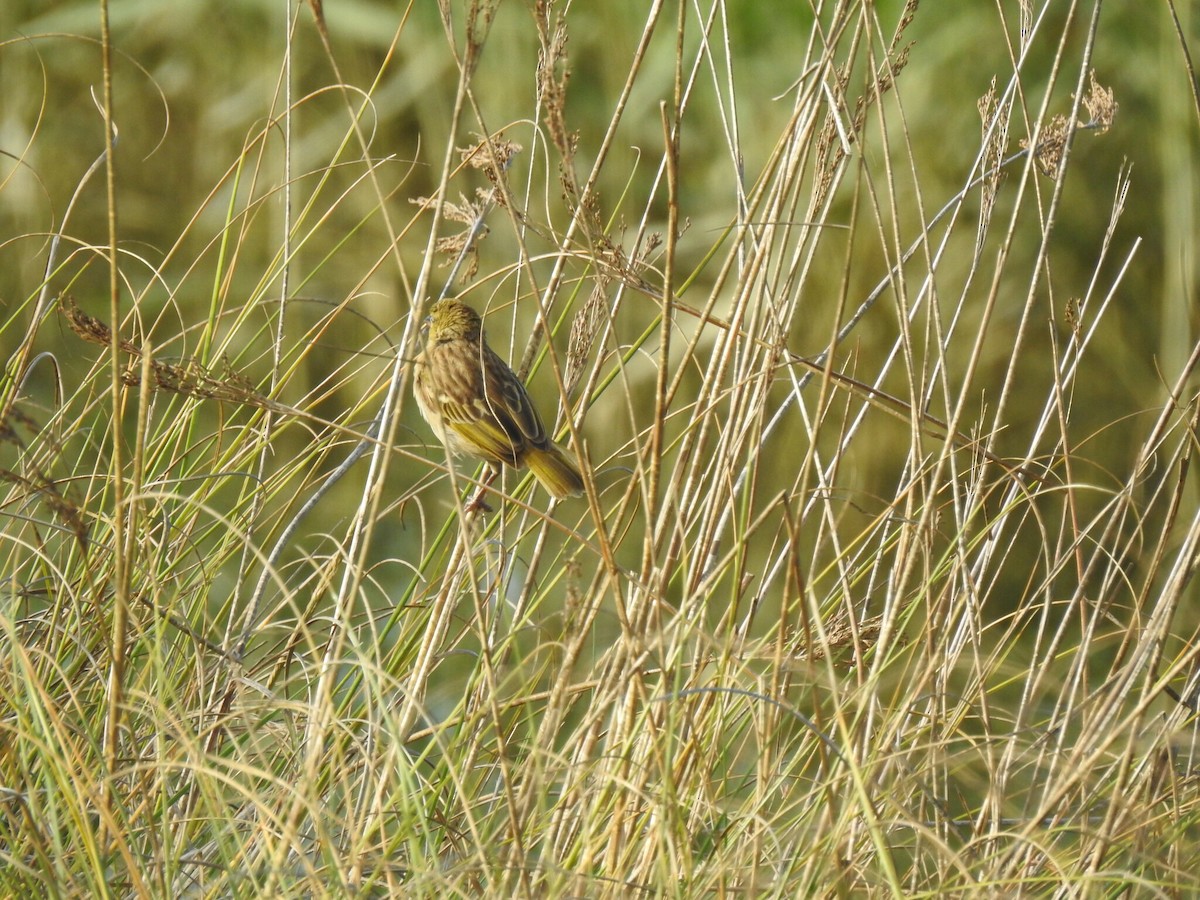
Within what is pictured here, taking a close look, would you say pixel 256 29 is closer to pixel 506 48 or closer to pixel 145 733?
pixel 506 48

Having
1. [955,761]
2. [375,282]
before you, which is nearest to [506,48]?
[375,282]

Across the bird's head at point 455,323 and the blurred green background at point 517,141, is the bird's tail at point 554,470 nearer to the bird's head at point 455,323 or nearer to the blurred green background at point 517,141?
the bird's head at point 455,323

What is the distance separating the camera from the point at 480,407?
2.82 m

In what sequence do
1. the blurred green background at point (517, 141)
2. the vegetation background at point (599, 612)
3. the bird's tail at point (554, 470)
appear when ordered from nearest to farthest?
the vegetation background at point (599, 612), the bird's tail at point (554, 470), the blurred green background at point (517, 141)

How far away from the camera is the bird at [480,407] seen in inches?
103

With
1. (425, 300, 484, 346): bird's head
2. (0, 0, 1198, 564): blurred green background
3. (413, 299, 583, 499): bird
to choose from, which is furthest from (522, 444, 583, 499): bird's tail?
(0, 0, 1198, 564): blurred green background

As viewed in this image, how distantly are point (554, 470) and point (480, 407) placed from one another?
31cm

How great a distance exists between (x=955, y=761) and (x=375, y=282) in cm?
465

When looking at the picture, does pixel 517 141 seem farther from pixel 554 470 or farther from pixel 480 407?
pixel 554 470

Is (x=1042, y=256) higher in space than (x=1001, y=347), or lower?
higher

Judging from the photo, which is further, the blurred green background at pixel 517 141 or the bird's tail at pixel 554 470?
Result: the blurred green background at pixel 517 141

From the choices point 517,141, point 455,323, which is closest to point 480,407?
point 455,323

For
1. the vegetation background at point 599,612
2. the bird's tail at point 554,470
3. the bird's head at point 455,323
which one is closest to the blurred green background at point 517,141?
the bird's head at point 455,323

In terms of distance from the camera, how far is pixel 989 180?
1.79 m
